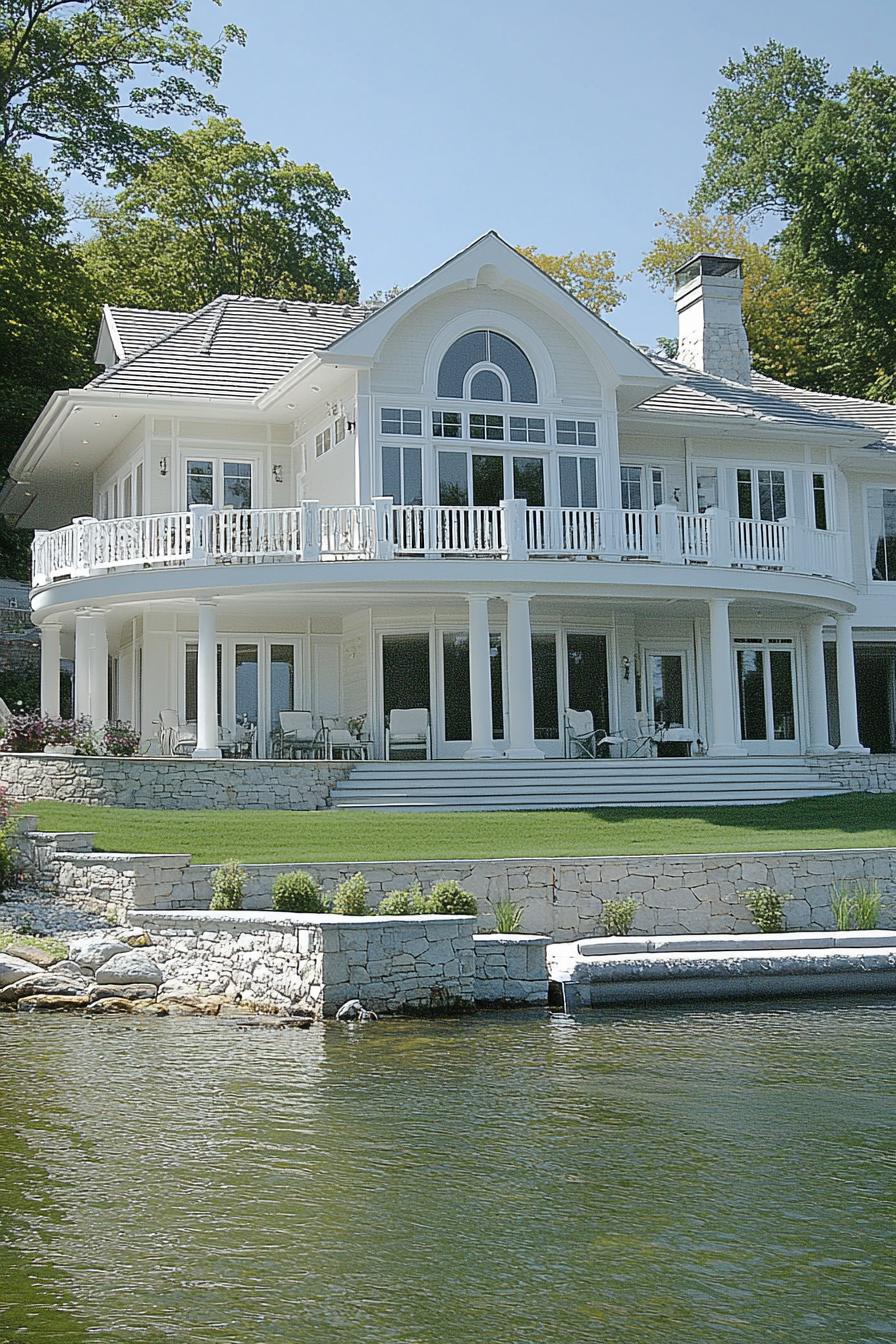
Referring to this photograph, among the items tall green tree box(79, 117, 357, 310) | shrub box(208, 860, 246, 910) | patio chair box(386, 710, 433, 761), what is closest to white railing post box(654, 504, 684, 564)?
patio chair box(386, 710, 433, 761)

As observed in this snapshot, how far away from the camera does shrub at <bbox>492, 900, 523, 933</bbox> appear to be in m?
13.9

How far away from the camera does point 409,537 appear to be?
21.0m

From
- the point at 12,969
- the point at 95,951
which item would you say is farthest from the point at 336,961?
the point at 12,969

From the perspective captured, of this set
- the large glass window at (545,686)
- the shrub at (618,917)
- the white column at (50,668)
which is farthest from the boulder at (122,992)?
the white column at (50,668)

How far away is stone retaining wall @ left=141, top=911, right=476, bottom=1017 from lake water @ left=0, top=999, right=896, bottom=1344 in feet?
2.67

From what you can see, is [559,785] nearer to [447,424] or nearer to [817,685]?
[447,424]

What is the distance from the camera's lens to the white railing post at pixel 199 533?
68.4ft

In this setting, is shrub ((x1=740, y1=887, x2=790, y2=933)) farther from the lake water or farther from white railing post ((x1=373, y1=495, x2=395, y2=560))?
white railing post ((x1=373, y1=495, x2=395, y2=560))

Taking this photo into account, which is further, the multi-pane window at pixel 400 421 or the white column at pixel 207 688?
the multi-pane window at pixel 400 421

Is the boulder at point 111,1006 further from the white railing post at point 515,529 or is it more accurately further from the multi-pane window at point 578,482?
the multi-pane window at point 578,482

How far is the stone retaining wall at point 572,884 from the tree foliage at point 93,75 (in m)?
28.2

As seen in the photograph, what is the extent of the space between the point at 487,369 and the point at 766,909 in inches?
457

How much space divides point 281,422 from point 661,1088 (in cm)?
1708

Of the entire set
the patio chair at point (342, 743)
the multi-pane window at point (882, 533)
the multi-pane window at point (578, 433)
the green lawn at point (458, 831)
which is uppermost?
the multi-pane window at point (578, 433)
